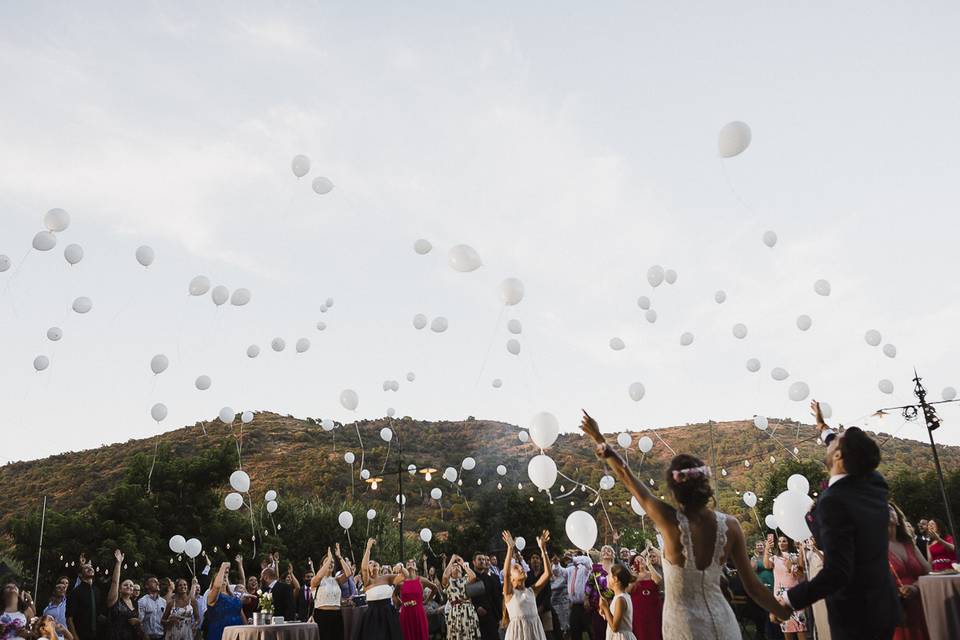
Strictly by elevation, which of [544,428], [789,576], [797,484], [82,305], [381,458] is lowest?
[789,576]

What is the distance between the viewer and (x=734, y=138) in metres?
7.04

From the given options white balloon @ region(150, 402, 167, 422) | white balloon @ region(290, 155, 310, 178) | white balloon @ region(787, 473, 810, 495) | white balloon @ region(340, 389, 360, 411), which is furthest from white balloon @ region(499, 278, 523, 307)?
white balloon @ region(150, 402, 167, 422)

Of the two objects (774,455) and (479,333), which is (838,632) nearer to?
(479,333)

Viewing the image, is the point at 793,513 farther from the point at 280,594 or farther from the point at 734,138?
the point at 280,594

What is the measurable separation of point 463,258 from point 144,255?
15.7ft

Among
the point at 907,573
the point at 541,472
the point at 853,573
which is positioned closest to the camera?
the point at 853,573

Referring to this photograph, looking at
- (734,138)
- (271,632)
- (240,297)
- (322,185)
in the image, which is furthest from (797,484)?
(240,297)

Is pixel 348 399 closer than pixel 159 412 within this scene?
No

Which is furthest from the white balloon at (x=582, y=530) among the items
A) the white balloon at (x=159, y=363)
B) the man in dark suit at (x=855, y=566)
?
the white balloon at (x=159, y=363)

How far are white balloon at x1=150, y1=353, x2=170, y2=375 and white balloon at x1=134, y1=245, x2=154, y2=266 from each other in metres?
1.82

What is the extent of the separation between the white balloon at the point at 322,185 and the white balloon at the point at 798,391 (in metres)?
7.30

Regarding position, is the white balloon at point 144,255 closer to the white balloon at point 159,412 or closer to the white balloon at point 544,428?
the white balloon at point 159,412

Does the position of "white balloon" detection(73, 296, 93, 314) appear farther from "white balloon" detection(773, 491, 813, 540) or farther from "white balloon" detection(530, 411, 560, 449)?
"white balloon" detection(773, 491, 813, 540)

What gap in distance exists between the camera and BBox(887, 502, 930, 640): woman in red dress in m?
4.61
